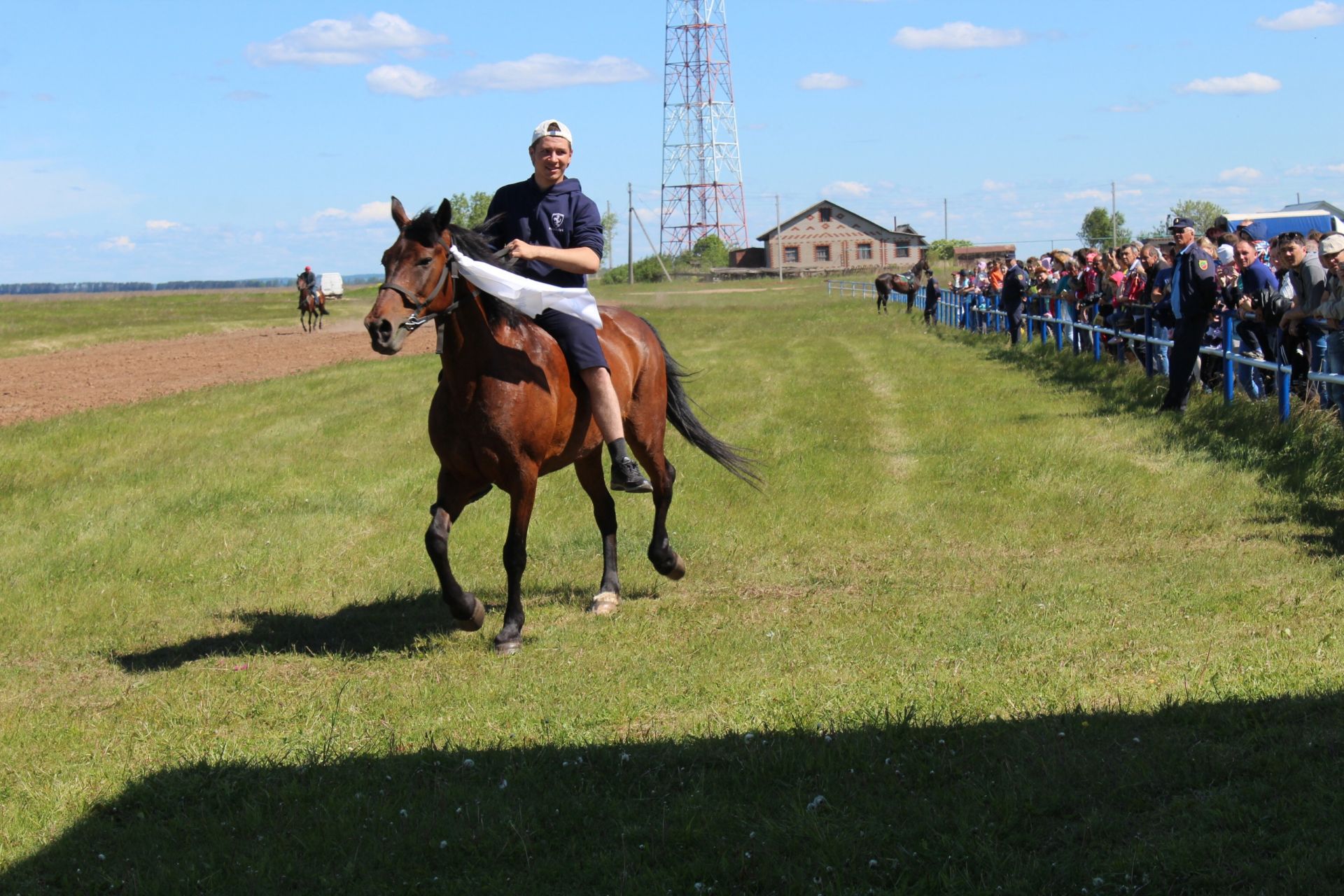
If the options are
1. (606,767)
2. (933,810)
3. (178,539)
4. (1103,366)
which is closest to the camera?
(933,810)

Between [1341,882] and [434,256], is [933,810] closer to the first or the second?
[1341,882]

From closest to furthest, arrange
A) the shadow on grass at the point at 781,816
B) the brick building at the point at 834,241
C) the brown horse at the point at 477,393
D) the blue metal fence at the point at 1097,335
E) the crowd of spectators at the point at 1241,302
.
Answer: the shadow on grass at the point at 781,816 < the brown horse at the point at 477,393 < the crowd of spectators at the point at 1241,302 < the blue metal fence at the point at 1097,335 < the brick building at the point at 834,241

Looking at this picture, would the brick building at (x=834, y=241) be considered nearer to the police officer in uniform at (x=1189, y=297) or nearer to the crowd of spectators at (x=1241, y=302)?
the crowd of spectators at (x=1241, y=302)

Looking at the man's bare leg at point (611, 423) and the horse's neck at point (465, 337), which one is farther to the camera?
the man's bare leg at point (611, 423)

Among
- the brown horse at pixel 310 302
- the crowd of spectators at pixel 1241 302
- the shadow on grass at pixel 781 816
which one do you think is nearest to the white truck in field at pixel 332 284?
the brown horse at pixel 310 302

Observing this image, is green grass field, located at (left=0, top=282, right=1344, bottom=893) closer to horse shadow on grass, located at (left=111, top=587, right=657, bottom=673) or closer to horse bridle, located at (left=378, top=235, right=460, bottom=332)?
horse shadow on grass, located at (left=111, top=587, right=657, bottom=673)

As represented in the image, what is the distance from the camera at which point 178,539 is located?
11.2 metres

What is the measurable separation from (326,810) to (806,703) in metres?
2.20

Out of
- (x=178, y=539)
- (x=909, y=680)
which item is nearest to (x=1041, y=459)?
(x=909, y=680)

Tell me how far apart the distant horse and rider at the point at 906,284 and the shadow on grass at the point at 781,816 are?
42.3m

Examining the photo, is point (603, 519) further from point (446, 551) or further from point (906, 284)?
point (906, 284)

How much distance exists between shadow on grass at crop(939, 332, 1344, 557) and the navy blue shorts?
15.9ft

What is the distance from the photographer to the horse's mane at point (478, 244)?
7285 mm

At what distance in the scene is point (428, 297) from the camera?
23.6 feet
